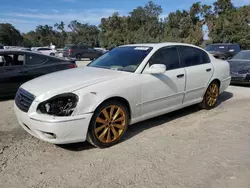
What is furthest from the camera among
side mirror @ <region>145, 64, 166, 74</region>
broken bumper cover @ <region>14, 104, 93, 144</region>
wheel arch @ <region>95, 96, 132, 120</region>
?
side mirror @ <region>145, 64, 166, 74</region>

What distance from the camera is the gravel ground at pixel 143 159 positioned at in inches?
113

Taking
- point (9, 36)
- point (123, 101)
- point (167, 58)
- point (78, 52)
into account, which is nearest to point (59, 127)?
point (123, 101)

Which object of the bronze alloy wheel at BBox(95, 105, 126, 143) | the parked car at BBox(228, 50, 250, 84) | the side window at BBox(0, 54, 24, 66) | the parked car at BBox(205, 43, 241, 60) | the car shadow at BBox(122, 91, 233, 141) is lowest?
the car shadow at BBox(122, 91, 233, 141)

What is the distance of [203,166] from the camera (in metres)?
3.19

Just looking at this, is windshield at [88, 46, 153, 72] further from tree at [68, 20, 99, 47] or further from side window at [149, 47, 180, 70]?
tree at [68, 20, 99, 47]

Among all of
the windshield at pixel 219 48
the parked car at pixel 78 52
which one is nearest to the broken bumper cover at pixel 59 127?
the windshield at pixel 219 48

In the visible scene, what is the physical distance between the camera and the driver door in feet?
13.6

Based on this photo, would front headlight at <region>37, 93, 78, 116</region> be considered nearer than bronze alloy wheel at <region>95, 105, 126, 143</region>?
Yes

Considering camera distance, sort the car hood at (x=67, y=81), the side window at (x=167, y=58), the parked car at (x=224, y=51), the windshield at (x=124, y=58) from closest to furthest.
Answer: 1. the car hood at (x=67, y=81)
2. the windshield at (x=124, y=58)
3. the side window at (x=167, y=58)
4. the parked car at (x=224, y=51)

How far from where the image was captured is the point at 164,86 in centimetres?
439

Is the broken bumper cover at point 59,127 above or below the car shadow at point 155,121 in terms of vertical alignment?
above

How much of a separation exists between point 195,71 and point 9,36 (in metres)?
63.3

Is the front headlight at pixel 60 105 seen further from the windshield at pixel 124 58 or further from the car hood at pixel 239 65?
the car hood at pixel 239 65

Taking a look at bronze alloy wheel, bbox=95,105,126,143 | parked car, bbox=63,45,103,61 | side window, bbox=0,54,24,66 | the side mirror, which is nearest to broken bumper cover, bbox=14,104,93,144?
bronze alloy wheel, bbox=95,105,126,143
